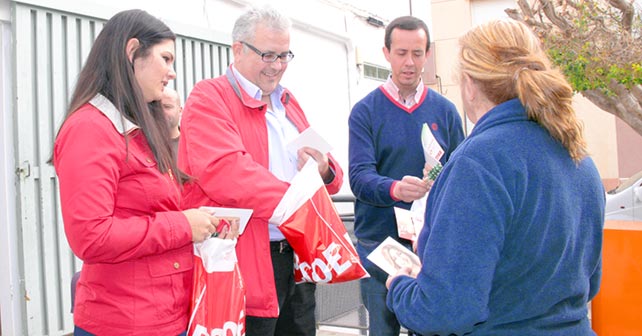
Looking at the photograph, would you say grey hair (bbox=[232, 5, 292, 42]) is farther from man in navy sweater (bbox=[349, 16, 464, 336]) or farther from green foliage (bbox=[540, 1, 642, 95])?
green foliage (bbox=[540, 1, 642, 95])

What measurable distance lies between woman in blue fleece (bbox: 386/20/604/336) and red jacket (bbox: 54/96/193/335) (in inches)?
32.2

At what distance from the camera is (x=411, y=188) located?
106 inches

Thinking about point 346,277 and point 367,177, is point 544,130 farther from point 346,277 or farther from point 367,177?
point 367,177

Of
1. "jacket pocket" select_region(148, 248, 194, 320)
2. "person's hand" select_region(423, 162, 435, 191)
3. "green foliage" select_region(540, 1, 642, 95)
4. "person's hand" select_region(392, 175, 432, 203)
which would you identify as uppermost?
"green foliage" select_region(540, 1, 642, 95)

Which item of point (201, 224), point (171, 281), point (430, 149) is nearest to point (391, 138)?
point (430, 149)

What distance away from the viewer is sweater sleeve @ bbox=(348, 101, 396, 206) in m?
2.94

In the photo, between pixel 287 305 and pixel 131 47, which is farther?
pixel 287 305

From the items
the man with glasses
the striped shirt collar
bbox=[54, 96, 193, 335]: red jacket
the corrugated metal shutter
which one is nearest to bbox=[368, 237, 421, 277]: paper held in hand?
the man with glasses

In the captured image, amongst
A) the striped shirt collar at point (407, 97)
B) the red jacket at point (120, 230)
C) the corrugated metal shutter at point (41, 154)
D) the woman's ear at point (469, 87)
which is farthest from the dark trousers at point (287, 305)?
the corrugated metal shutter at point (41, 154)

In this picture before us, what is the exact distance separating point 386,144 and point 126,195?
1.48 meters

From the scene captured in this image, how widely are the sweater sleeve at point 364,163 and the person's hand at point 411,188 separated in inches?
5.6

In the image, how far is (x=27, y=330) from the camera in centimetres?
520

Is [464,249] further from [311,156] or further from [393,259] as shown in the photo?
[311,156]

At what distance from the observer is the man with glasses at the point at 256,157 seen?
2344 millimetres
